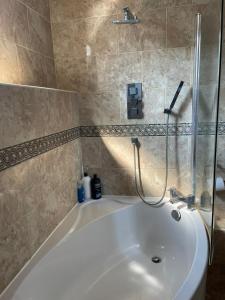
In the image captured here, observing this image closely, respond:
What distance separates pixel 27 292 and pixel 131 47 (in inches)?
70.0

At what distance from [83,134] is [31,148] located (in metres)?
0.80

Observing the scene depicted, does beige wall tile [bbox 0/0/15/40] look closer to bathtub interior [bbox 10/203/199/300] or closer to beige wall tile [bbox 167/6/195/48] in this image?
beige wall tile [bbox 167/6/195/48]

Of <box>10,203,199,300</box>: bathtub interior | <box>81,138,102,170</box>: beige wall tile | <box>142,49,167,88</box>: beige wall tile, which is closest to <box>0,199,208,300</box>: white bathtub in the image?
A: <box>10,203,199,300</box>: bathtub interior

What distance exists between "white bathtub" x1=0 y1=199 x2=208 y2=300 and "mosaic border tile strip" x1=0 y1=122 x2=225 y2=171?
0.59m

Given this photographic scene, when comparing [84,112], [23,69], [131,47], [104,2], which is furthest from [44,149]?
[104,2]

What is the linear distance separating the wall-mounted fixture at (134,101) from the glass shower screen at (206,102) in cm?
43

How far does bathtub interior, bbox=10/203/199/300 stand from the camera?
4.61ft

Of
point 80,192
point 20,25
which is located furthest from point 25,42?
point 80,192

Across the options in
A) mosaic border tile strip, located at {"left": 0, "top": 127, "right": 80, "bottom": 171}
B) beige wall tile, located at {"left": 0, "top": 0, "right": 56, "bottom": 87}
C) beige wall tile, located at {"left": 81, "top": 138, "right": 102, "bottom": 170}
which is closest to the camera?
mosaic border tile strip, located at {"left": 0, "top": 127, "right": 80, "bottom": 171}

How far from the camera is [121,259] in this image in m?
1.87

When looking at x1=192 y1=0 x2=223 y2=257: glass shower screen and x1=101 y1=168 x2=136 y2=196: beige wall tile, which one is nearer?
x1=192 y1=0 x2=223 y2=257: glass shower screen

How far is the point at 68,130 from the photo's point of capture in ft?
5.98

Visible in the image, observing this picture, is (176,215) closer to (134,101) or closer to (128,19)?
(134,101)

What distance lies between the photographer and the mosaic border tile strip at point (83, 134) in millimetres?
1156
